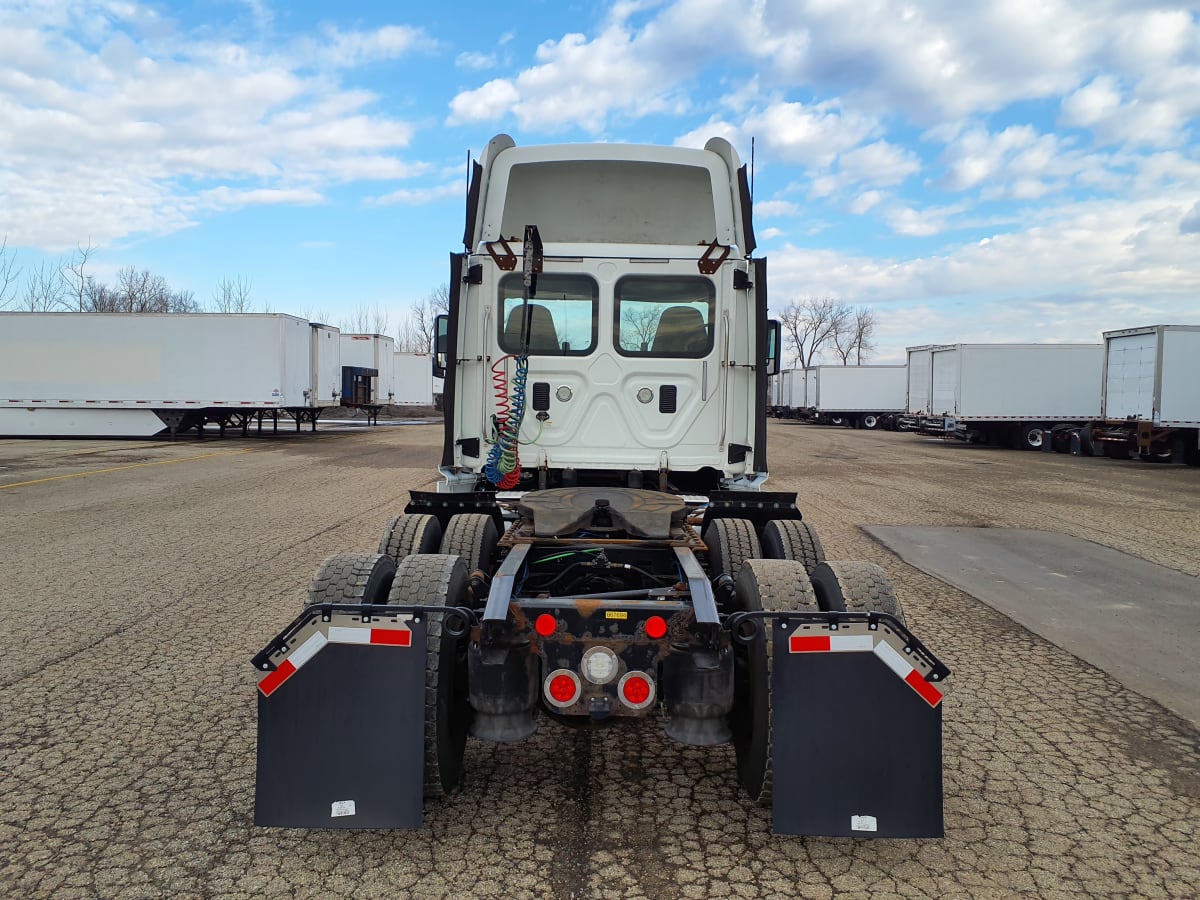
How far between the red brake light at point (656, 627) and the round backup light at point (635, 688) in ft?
0.45

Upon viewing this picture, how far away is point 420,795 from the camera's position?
2.82 metres

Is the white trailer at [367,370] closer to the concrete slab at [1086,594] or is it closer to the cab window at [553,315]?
the concrete slab at [1086,594]

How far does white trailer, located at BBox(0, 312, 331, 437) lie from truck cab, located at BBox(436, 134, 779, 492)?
68.5 ft

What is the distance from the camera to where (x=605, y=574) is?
4043mm

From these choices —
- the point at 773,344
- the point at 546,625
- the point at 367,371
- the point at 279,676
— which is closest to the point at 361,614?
the point at 279,676

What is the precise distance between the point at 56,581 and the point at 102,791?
172 inches

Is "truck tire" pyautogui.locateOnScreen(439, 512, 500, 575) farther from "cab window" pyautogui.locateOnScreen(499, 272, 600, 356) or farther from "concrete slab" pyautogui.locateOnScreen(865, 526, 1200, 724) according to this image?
"concrete slab" pyautogui.locateOnScreen(865, 526, 1200, 724)

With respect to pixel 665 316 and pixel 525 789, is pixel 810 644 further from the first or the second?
pixel 665 316

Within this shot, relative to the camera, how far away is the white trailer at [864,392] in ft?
143

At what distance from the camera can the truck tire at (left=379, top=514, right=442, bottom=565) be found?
15.2 feet

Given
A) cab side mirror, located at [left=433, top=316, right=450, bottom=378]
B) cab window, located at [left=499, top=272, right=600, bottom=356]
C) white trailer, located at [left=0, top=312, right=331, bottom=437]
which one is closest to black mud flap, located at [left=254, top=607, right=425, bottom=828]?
cab side mirror, located at [left=433, top=316, right=450, bottom=378]

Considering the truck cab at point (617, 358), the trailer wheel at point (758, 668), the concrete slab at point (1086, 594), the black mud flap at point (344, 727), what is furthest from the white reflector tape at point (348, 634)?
the concrete slab at point (1086, 594)

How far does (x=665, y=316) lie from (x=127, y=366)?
23699 millimetres

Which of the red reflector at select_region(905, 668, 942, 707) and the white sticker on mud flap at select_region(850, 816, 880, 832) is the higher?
the red reflector at select_region(905, 668, 942, 707)
